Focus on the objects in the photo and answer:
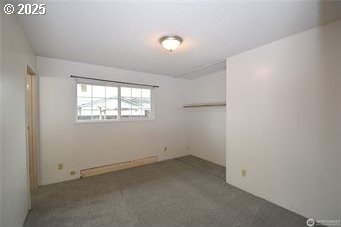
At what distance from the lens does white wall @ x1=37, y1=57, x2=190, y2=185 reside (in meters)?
2.85

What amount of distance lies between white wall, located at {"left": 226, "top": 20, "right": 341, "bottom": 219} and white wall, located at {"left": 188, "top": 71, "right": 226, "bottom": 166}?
42.5 inches

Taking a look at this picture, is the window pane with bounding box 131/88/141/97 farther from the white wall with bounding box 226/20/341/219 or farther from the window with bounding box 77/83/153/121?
the white wall with bounding box 226/20/341/219

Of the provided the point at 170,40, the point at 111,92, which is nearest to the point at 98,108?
the point at 111,92

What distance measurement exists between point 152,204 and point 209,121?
256 centimetres

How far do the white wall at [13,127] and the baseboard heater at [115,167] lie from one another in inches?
47.3

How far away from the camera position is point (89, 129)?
10.6 feet

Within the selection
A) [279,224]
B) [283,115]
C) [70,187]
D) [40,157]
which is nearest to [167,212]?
[279,224]

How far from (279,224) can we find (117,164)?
2.98 meters

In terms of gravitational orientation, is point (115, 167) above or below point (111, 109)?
below

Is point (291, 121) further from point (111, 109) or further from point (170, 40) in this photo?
point (111, 109)

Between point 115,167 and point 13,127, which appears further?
point 115,167

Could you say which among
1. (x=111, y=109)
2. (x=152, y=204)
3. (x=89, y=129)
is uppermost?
→ (x=111, y=109)

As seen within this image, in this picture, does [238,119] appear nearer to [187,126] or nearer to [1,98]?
[187,126]

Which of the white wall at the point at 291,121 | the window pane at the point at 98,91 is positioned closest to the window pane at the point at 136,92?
the window pane at the point at 98,91
